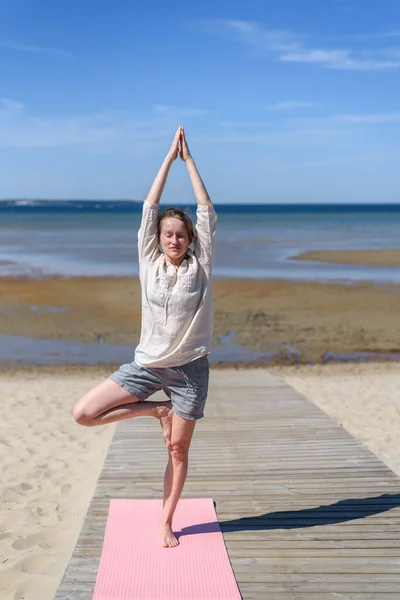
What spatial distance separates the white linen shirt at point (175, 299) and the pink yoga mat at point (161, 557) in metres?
1.12

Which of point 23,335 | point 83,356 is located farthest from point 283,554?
point 23,335

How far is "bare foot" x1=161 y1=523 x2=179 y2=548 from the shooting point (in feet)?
13.5

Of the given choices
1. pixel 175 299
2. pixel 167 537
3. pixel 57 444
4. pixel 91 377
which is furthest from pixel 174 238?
pixel 91 377

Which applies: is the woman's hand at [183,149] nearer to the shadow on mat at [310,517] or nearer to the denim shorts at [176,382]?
the denim shorts at [176,382]

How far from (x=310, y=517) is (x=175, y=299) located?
6.12 feet

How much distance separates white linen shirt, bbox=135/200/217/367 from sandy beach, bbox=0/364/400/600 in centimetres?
163

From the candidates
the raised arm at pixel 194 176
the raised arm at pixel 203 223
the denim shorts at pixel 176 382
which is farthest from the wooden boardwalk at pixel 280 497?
the raised arm at pixel 194 176

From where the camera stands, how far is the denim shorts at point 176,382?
3867 millimetres

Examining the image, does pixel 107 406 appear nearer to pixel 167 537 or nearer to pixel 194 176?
pixel 167 537

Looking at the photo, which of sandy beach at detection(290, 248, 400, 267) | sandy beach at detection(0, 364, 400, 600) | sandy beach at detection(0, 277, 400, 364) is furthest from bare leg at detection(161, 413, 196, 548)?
sandy beach at detection(290, 248, 400, 267)

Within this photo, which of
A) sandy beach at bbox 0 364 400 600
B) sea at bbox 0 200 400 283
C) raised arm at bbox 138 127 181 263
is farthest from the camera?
sea at bbox 0 200 400 283

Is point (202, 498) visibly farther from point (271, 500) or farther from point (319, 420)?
point (319, 420)

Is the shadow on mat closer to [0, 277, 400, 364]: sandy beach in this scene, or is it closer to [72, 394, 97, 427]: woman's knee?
[72, 394, 97, 427]: woman's knee

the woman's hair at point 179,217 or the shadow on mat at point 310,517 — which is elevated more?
the woman's hair at point 179,217
